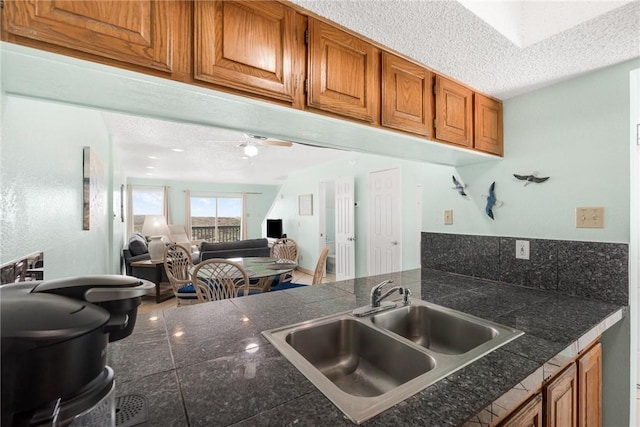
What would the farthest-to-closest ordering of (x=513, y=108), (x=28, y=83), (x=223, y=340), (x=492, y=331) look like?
1. (x=513, y=108)
2. (x=492, y=331)
3. (x=223, y=340)
4. (x=28, y=83)

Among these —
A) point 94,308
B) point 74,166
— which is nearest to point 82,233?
point 74,166

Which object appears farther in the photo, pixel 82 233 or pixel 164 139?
pixel 164 139

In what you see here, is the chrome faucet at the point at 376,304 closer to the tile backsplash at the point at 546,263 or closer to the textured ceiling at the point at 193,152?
the tile backsplash at the point at 546,263

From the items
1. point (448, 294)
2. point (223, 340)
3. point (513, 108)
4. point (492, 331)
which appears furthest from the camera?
point (513, 108)

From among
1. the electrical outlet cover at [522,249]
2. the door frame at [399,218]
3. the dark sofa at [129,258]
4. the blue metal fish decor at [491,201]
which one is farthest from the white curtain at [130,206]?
the electrical outlet cover at [522,249]

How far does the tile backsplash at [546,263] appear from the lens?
1396 mm

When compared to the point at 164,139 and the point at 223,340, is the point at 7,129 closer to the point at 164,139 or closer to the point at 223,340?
the point at 223,340

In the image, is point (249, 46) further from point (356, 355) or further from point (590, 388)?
point (590, 388)

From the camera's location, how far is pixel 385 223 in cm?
400

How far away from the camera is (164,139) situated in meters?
3.81

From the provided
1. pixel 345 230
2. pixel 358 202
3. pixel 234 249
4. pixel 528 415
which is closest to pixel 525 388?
pixel 528 415

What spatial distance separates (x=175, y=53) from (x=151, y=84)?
4.8 inches

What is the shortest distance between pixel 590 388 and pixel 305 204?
539 cm

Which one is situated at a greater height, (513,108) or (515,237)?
(513,108)
